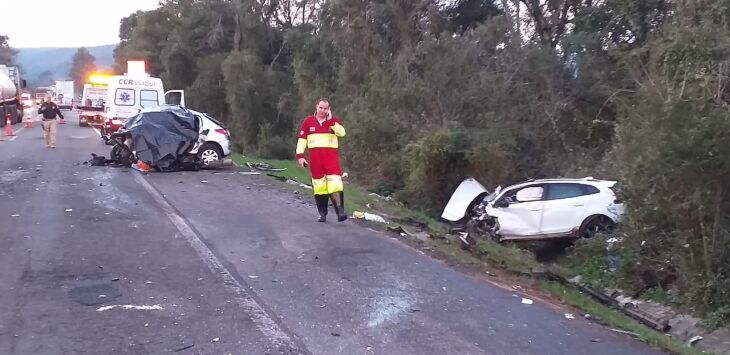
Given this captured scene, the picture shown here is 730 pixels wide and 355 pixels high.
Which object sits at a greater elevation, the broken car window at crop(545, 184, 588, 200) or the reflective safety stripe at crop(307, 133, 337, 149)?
the reflective safety stripe at crop(307, 133, 337, 149)

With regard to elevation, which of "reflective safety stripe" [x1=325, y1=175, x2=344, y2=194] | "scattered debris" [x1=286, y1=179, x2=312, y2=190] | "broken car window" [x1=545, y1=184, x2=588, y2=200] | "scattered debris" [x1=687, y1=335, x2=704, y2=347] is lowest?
"scattered debris" [x1=687, y1=335, x2=704, y2=347]

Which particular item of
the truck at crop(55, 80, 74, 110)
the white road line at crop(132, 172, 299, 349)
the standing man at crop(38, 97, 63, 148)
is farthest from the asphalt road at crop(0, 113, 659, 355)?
the truck at crop(55, 80, 74, 110)

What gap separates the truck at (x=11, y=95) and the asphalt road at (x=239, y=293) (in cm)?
3069

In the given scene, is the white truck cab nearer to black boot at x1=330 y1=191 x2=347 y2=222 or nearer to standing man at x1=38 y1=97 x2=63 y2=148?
standing man at x1=38 y1=97 x2=63 y2=148

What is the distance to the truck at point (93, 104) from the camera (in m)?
39.4

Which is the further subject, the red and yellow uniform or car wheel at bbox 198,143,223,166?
car wheel at bbox 198,143,223,166

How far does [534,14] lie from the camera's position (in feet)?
80.3

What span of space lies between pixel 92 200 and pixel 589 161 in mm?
11212

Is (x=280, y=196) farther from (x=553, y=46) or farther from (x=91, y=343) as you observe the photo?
(x=553, y=46)

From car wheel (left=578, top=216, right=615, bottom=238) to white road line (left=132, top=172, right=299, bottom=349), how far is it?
7.33 metres

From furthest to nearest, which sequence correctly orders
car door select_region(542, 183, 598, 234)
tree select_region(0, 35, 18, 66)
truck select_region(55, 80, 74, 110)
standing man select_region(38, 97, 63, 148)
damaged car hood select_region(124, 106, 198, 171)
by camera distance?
tree select_region(0, 35, 18, 66) → truck select_region(55, 80, 74, 110) → standing man select_region(38, 97, 63, 148) → damaged car hood select_region(124, 106, 198, 171) → car door select_region(542, 183, 598, 234)

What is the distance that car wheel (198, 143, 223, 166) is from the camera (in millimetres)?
18938

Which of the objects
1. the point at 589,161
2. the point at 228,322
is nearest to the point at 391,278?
the point at 228,322

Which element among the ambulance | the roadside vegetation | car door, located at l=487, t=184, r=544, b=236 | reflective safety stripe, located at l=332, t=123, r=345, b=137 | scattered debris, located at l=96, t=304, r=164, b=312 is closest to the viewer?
scattered debris, located at l=96, t=304, r=164, b=312
